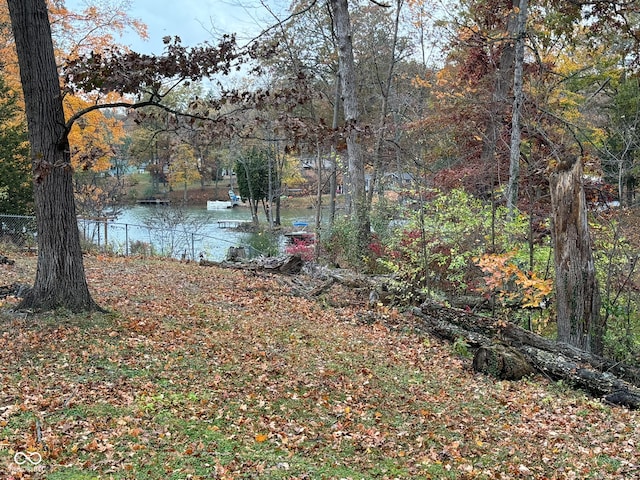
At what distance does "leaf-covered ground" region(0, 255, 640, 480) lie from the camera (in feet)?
12.8

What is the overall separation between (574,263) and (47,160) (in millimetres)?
6954

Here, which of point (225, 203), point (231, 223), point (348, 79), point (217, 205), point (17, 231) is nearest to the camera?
point (348, 79)

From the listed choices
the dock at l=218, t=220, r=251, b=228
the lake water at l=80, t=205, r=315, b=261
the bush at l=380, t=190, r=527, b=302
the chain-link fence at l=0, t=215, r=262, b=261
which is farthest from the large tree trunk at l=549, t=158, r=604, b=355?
the dock at l=218, t=220, r=251, b=228

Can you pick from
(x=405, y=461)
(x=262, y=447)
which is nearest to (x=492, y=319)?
(x=405, y=461)

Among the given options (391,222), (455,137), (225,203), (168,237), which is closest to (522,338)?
(391,222)

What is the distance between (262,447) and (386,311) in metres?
5.53

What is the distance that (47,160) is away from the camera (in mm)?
6578

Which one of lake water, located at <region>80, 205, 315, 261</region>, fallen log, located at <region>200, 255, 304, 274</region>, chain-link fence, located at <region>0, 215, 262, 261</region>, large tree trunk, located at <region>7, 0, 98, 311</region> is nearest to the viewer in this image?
large tree trunk, located at <region>7, 0, 98, 311</region>

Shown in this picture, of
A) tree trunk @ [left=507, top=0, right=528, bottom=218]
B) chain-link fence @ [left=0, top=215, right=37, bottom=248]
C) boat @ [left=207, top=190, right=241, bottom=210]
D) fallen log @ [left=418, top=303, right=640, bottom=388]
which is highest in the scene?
tree trunk @ [left=507, top=0, right=528, bottom=218]

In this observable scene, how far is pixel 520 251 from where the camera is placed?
9.30 m

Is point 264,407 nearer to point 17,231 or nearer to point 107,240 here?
point 17,231

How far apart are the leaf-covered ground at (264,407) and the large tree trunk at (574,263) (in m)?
1.17

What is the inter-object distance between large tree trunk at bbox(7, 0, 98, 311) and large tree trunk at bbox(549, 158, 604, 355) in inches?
252

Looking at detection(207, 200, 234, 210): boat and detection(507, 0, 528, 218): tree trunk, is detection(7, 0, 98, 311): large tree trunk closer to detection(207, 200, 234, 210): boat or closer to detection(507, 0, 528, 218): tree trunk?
detection(507, 0, 528, 218): tree trunk
